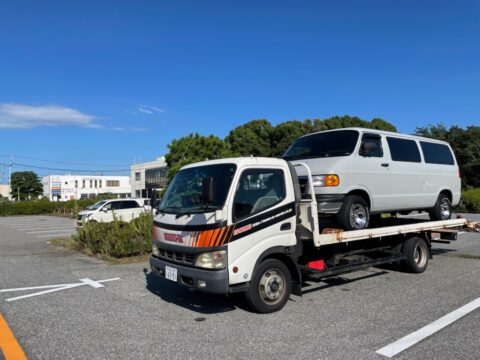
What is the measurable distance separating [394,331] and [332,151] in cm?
321

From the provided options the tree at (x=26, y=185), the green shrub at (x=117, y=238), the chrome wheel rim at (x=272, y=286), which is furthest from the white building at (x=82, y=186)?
the chrome wheel rim at (x=272, y=286)

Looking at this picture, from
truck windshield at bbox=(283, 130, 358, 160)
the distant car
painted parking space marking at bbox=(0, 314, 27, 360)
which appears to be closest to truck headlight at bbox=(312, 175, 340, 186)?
truck windshield at bbox=(283, 130, 358, 160)

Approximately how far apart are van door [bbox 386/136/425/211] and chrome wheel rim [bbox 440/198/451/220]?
3.21 ft

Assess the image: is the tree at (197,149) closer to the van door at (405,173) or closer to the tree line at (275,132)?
A: the tree line at (275,132)

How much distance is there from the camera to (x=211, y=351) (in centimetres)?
418

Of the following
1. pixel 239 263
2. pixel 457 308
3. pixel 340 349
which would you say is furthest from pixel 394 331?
pixel 239 263

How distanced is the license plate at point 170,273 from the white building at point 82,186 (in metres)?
91.1

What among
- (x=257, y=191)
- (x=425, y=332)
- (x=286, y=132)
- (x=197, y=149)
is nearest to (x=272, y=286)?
(x=257, y=191)

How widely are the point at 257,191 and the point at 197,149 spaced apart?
2733cm

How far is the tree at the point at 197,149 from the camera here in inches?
1256

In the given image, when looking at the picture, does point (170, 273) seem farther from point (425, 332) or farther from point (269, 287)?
point (425, 332)

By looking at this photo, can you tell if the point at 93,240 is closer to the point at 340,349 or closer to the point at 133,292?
the point at 133,292

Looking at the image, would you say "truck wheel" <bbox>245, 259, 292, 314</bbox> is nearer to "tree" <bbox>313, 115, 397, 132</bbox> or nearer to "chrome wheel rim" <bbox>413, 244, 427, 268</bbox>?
"chrome wheel rim" <bbox>413, 244, 427, 268</bbox>

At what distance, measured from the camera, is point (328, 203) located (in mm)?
6477
